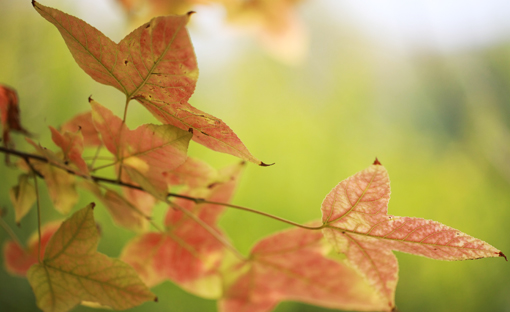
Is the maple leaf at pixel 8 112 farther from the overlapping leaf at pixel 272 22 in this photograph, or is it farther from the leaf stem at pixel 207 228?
the overlapping leaf at pixel 272 22

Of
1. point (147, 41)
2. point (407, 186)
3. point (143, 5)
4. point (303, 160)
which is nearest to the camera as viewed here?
point (147, 41)

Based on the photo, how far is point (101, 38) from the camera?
0.21 meters

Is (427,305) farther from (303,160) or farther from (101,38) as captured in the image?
(101,38)

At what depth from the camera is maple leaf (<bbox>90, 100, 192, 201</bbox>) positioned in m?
0.23

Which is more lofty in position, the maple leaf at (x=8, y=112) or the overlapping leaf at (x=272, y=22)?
the overlapping leaf at (x=272, y=22)

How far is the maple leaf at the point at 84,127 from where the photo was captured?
336 mm

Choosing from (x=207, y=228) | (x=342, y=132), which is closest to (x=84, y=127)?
(x=207, y=228)

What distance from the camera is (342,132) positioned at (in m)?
1.78

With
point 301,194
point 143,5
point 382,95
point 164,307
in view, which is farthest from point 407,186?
point 143,5

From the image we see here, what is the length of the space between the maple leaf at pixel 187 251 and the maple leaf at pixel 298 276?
3cm

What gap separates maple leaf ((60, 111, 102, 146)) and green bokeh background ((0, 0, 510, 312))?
2.94ft

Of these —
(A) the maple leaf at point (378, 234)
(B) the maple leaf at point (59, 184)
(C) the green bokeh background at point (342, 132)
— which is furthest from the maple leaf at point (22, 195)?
(C) the green bokeh background at point (342, 132)

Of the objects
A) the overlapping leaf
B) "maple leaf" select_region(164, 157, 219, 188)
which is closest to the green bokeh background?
the overlapping leaf

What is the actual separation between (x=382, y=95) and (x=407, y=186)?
2.07 ft
